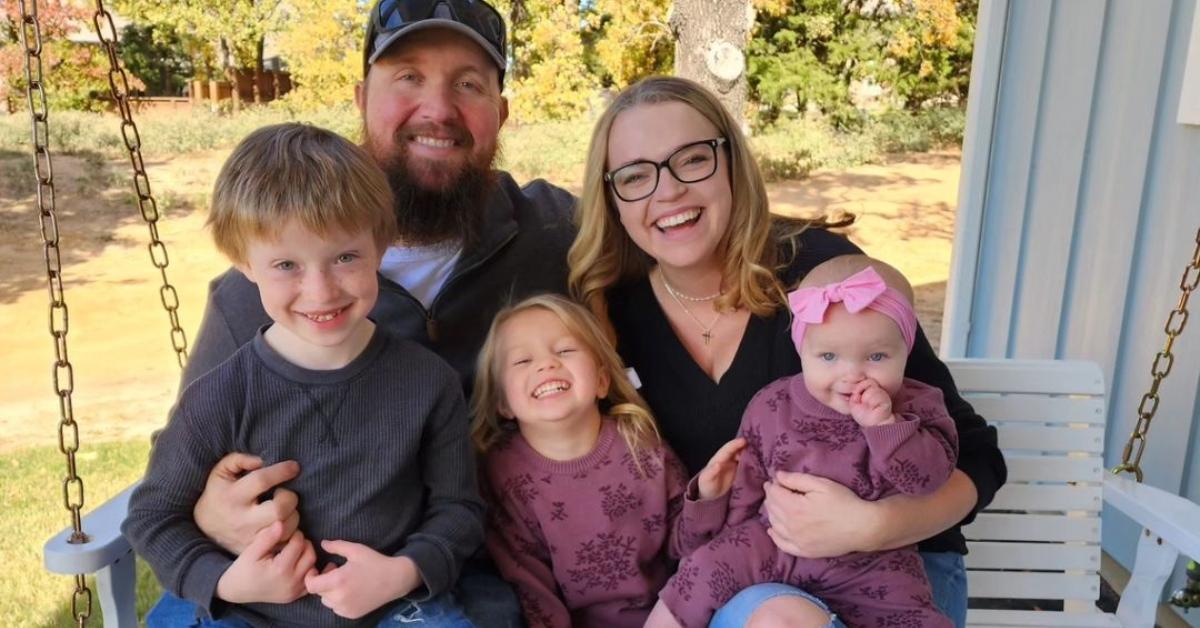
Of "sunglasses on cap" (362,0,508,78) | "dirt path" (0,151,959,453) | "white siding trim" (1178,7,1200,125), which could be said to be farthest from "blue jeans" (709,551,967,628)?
"dirt path" (0,151,959,453)

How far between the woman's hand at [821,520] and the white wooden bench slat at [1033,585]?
967mm

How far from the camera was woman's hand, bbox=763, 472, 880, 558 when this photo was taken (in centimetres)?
184

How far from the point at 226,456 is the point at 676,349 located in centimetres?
102

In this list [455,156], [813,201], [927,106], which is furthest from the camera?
[927,106]

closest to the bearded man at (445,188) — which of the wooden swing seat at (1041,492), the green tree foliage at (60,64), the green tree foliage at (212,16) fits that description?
the wooden swing seat at (1041,492)

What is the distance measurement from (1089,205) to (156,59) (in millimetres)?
16106

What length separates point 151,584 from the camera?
4141 mm

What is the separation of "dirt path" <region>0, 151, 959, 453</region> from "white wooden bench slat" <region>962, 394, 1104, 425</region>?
5.53 metres

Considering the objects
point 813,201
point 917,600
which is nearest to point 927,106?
point 813,201

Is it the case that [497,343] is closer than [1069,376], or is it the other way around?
[497,343]

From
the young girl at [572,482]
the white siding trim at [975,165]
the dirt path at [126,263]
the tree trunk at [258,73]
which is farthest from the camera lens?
the tree trunk at [258,73]

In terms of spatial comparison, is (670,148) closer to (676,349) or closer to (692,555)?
(676,349)

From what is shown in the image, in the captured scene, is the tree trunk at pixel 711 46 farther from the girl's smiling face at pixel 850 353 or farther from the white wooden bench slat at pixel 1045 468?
the girl's smiling face at pixel 850 353

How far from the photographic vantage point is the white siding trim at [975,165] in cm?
388
